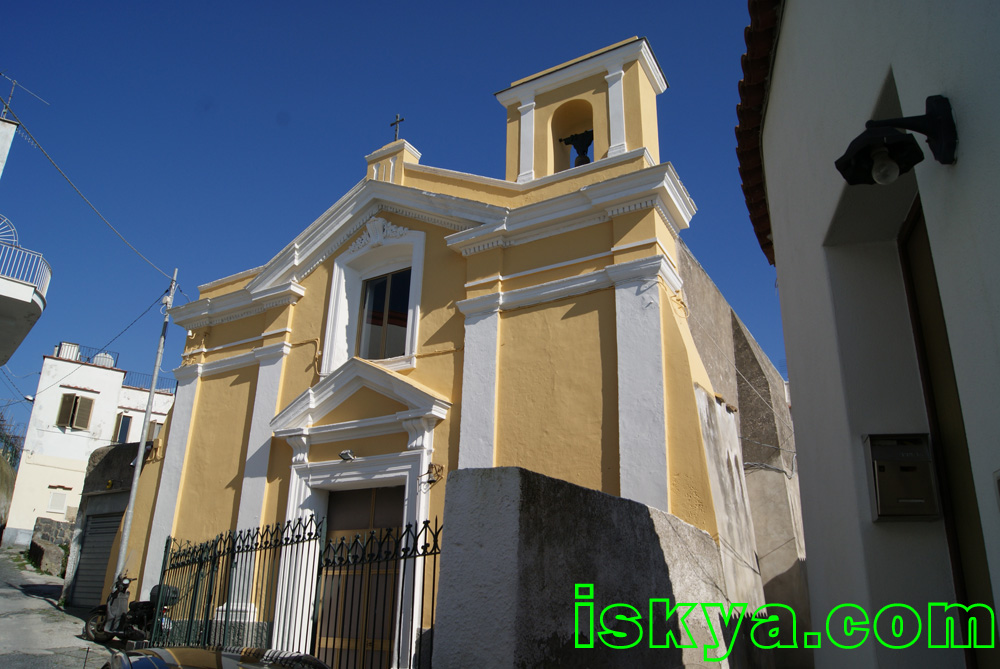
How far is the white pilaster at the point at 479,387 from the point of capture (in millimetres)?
9734

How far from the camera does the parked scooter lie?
10.8 meters

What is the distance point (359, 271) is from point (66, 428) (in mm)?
22830

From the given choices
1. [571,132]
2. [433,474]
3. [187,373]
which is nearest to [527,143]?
[571,132]

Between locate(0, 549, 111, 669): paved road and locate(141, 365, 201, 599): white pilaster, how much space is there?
1.38 metres

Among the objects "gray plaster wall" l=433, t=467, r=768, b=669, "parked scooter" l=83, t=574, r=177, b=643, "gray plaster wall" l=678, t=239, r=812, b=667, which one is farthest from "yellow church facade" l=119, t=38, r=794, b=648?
"gray plaster wall" l=433, t=467, r=768, b=669

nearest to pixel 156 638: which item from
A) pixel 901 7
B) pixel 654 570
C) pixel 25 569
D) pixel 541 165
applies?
pixel 654 570

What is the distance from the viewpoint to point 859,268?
4.59 metres

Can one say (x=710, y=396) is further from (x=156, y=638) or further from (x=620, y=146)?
(x=156, y=638)

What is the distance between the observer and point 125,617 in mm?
11430

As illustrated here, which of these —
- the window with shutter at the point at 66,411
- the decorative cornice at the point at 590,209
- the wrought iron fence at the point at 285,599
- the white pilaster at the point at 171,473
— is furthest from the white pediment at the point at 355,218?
the window with shutter at the point at 66,411

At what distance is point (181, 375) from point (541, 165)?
7589 millimetres

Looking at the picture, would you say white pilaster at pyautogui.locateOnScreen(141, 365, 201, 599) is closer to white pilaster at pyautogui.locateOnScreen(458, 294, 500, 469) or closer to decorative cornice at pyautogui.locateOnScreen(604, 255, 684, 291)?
white pilaster at pyautogui.locateOnScreen(458, 294, 500, 469)

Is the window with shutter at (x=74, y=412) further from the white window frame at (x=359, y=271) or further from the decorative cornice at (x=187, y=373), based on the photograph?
the white window frame at (x=359, y=271)

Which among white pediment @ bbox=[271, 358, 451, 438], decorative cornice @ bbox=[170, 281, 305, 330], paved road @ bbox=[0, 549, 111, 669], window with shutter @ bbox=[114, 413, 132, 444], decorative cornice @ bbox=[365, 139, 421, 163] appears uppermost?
decorative cornice @ bbox=[365, 139, 421, 163]
